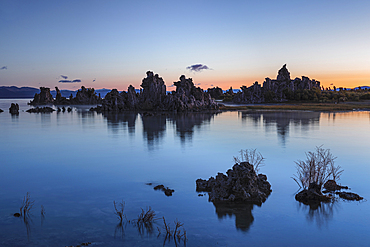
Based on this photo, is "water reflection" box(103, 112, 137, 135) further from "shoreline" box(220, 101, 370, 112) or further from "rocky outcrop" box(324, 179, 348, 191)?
"shoreline" box(220, 101, 370, 112)

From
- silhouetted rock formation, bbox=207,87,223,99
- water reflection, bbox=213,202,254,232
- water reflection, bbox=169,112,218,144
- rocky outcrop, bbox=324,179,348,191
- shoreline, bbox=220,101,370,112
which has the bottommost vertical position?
water reflection, bbox=213,202,254,232

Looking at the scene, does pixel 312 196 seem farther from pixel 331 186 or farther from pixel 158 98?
pixel 158 98

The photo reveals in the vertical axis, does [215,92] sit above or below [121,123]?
above

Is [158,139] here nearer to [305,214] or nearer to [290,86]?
[305,214]

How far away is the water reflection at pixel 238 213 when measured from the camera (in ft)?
26.8

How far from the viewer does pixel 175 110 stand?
6288 centimetres

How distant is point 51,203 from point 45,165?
6.66 metres

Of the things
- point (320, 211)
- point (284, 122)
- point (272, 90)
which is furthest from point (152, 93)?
point (320, 211)

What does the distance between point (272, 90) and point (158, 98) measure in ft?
187

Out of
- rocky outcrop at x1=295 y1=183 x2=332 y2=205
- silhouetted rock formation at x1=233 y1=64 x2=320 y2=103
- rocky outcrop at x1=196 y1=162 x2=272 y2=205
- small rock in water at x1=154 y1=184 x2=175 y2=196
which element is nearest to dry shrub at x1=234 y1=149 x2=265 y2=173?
rocky outcrop at x1=196 y1=162 x2=272 y2=205

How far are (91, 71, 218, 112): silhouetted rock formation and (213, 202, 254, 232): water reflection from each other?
54531mm

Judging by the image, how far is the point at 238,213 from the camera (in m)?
8.86

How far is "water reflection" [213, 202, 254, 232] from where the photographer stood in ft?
26.8

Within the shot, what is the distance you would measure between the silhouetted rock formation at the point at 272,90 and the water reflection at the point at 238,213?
9533 cm
